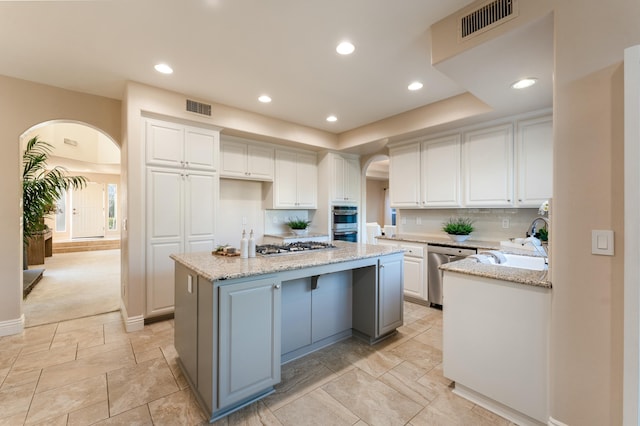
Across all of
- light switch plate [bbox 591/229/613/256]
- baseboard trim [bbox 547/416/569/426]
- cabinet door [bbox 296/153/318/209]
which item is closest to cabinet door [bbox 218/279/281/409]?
baseboard trim [bbox 547/416/569/426]

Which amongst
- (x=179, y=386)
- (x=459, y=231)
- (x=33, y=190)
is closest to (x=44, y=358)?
(x=179, y=386)

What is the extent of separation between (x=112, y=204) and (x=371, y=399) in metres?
11.4

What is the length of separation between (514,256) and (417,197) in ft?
5.83

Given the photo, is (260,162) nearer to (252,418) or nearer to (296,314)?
(296,314)

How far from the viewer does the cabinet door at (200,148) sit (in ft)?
11.3

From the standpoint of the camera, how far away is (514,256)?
2.53 m

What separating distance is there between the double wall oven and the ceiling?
2182 mm

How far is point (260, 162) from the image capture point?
14.7ft

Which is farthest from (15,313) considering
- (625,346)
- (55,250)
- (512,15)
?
(55,250)

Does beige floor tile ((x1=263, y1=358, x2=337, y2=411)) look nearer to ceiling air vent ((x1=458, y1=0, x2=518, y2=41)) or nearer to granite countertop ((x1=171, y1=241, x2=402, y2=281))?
granite countertop ((x1=171, y1=241, x2=402, y2=281))

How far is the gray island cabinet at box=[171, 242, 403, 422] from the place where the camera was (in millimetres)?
1681

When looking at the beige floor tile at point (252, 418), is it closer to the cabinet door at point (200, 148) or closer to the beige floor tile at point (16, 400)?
the beige floor tile at point (16, 400)

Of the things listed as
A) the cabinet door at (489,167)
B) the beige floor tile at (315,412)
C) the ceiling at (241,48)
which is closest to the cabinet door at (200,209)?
the ceiling at (241,48)

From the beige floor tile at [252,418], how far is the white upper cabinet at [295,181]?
10.4 feet
